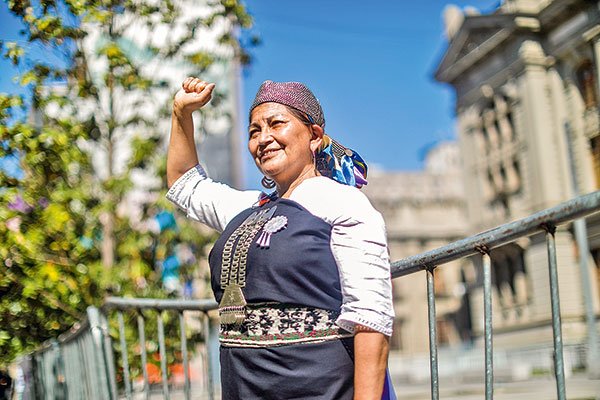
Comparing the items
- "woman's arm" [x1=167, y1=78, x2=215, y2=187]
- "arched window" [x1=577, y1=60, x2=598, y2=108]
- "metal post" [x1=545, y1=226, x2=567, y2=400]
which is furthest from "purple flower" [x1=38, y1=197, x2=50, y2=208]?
"arched window" [x1=577, y1=60, x2=598, y2=108]

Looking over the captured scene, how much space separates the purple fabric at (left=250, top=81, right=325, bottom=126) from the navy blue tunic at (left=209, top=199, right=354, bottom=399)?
38cm

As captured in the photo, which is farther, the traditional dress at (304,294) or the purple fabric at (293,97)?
the purple fabric at (293,97)

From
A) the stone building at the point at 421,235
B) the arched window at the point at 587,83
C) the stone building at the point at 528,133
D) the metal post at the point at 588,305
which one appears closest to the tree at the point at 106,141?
the metal post at the point at 588,305

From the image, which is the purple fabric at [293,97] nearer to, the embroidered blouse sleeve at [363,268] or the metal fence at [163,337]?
the embroidered blouse sleeve at [363,268]

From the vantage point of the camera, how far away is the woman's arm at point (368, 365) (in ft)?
6.85

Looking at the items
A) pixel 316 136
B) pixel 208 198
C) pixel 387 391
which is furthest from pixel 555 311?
pixel 208 198

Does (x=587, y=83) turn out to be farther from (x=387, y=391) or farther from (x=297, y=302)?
(x=297, y=302)

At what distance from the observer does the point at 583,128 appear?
29234 millimetres

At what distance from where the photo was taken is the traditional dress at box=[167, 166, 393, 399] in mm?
2164

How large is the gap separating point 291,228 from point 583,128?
29.3m

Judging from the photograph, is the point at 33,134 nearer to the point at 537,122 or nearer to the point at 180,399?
the point at 180,399

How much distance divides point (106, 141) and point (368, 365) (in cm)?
634

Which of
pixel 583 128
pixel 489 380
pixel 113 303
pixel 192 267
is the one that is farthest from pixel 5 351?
pixel 583 128

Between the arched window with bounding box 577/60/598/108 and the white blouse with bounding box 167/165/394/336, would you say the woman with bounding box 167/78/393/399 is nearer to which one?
the white blouse with bounding box 167/165/394/336
